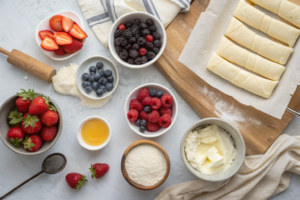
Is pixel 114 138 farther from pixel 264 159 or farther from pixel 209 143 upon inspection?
pixel 264 159

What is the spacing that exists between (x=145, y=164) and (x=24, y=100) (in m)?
1.02

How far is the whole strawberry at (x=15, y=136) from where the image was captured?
1.65m

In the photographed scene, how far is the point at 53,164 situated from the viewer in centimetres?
189

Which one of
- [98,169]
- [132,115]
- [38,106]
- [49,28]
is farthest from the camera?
[49,28]

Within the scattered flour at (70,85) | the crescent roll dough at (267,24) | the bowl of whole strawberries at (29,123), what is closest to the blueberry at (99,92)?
the scattered flour at (70,85)

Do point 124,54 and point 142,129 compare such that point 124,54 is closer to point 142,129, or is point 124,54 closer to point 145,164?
point 142,129

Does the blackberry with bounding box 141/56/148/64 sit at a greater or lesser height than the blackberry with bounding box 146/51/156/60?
lesser

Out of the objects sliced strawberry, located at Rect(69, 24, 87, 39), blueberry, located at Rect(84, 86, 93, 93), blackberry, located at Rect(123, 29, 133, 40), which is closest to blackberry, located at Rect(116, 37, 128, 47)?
blackberry, located at Rect(123, 29, 133, 40)

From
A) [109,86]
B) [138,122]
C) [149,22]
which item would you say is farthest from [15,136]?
[149,22]

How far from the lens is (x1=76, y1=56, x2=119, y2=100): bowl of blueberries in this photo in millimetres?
1846

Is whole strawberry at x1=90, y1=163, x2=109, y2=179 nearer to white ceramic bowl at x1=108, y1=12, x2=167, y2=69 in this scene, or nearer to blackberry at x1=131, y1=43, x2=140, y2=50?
white ceramic bowl at x1=108, y1=12, x2=167, y2=69

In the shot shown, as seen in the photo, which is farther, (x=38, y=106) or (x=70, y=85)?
(x=70, y=85)

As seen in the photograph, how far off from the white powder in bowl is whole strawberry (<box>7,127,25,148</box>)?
0.81 meters

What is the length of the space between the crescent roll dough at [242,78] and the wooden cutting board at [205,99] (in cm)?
14
